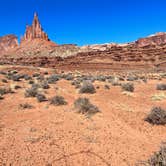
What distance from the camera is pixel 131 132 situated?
7.91 meters

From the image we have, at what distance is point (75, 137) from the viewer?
732 cm

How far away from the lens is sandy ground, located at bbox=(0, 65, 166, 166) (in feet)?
19.1

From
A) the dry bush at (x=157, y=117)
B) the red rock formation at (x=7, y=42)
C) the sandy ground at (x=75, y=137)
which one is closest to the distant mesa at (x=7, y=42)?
the red rock formation at (x=7, y=42)

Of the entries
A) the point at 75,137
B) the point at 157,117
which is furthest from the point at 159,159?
the point at 157,117

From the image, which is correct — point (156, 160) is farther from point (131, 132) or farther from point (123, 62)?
point (123, 62)

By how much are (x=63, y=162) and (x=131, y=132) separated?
10.4ft

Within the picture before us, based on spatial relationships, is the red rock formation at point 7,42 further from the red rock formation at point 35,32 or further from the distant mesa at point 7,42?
the red rock formation at point 35,32

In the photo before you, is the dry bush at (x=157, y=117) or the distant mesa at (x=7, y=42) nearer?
the dry bush at (x=157, y=117)

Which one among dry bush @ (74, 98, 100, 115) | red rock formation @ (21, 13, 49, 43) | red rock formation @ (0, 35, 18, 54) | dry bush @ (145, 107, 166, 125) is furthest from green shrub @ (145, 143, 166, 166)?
red rock formation @ (0, 35, 18, 54)

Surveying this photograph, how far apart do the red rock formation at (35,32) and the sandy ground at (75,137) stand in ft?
417

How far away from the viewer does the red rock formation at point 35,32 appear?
442 feet

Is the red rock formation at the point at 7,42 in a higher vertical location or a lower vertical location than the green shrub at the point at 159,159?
higher

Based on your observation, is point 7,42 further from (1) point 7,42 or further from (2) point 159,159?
(2) point 159,159

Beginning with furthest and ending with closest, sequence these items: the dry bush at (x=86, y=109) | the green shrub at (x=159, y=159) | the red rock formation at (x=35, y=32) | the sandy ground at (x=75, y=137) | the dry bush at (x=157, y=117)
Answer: the red rock formation at (x=35, y=32) → the dry bush at (x=86, y=109) → the dry bush at (x=157, y=117) → the sandy ground at (x=75, y=137) → the green shrub at (x=159, y=159)
